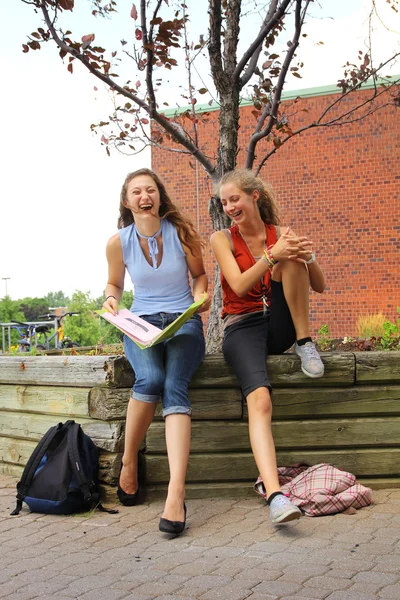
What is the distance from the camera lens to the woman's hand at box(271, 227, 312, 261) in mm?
3895

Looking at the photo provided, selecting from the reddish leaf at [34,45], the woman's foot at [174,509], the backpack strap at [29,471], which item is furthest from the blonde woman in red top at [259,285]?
the reddish leaf at [34,45]

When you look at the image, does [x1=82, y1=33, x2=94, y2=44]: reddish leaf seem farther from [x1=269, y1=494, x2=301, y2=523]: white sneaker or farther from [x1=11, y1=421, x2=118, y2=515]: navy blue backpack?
[x1=269, y1=494, x2=301, y2=523]: white sneaker

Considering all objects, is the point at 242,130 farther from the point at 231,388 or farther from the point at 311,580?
the point at 311,580

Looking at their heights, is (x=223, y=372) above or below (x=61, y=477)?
above

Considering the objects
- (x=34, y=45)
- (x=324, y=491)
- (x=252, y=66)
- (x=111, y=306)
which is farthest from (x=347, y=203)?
(x=324, y=491)

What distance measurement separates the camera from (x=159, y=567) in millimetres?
3104

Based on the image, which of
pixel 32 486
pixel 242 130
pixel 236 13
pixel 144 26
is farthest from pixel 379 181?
pixel 32 486

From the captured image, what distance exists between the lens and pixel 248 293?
4293mm

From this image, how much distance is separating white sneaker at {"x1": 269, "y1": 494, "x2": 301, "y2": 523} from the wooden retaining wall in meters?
0.80

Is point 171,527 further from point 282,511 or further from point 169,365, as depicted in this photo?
point 169,365

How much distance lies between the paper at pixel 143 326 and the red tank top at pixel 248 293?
12.7 inches

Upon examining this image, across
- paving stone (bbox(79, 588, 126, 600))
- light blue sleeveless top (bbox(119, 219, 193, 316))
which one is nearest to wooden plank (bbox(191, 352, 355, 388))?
light blue sleeveless top (bbox(119, 219, 193, 316))

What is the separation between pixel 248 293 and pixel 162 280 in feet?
1.62

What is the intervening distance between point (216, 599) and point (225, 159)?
3.83 meters
